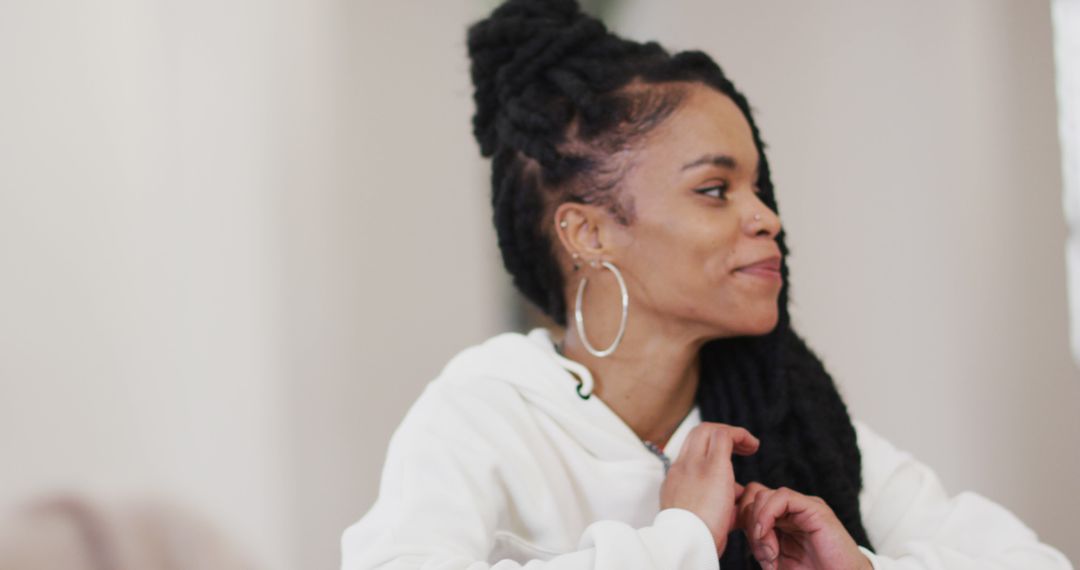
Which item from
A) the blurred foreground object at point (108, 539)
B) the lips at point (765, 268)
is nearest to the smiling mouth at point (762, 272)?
the lips at point (765, 268)

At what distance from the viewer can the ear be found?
1007 mm

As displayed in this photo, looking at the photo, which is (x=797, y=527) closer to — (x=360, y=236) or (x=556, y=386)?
(x=556, y=386)

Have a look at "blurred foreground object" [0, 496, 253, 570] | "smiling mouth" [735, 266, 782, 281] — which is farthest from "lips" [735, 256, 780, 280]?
"blurred foreground object" [0, 496, 253, 570]

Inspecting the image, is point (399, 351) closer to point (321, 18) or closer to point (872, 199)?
point (321, 18)

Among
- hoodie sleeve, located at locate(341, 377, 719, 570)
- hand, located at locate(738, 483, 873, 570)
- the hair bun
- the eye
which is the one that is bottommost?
hand, located at locate(738, 483, 873, 570)

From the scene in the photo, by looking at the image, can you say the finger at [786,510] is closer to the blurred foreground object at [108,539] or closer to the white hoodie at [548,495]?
the white hoodie at [548,495]

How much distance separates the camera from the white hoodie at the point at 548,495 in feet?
2.63

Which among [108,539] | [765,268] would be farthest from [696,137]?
[108,539]

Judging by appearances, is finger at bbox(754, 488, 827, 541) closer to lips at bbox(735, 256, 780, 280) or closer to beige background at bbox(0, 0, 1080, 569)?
lips at bbox(735, 256, 780, 280)

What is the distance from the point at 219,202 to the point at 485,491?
379 mm

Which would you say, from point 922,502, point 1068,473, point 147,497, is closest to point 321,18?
point 147,497

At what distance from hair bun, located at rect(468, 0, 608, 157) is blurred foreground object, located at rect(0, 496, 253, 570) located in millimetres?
491

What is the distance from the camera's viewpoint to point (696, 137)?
38.6 inches

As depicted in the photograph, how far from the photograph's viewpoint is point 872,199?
1231mm
